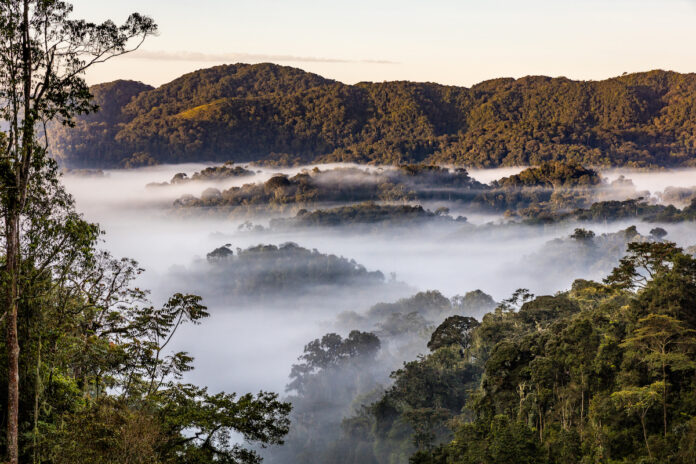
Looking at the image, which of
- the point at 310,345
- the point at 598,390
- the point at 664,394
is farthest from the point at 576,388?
the point at 310,345

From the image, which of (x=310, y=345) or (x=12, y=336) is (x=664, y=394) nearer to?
(x=12, y=336)

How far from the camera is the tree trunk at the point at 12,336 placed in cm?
1235

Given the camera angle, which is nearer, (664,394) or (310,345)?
(664,394)

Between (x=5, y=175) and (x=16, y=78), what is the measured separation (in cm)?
200

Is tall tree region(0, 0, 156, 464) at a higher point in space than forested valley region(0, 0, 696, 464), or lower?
higher

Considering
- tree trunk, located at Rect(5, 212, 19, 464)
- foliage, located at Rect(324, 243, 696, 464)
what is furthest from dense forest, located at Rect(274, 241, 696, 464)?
tree trunk, located at Rect(5, 212, 19, 464)

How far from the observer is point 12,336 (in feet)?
41.9

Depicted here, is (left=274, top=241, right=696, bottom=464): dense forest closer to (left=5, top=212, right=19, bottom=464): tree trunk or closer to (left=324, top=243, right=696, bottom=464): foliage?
(left=324, top=243, right=696, bottom=464): foliage

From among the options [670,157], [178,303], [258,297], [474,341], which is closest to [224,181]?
[258,297]

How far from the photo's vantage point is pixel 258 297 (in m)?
132

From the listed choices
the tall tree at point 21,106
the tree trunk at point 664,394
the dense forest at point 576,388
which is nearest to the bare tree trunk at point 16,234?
the tall tree at point 21,106

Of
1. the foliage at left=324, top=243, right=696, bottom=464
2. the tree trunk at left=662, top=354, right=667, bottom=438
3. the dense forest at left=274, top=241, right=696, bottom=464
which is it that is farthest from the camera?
the dense forest at left=274, top=241, right=696, bottom=464

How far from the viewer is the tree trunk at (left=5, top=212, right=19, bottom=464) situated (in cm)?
1235

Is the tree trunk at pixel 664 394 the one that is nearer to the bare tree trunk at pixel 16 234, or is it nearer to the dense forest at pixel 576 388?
the dense forest at pixel 576 388
